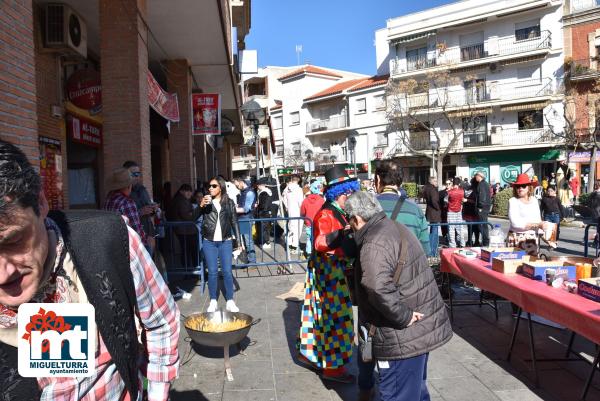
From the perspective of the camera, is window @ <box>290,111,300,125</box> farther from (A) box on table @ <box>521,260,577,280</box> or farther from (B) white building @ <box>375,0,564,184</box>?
(A) box on table @ <box>521,260,577,280</box>

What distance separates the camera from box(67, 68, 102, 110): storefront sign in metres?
8.30

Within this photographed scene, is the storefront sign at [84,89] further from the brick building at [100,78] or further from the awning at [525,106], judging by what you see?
the awning at [525,106]

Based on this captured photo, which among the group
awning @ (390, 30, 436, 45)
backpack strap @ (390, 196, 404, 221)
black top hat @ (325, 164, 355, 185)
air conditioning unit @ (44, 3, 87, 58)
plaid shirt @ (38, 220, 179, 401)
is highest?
awning @ (390, 30, 436, 45)

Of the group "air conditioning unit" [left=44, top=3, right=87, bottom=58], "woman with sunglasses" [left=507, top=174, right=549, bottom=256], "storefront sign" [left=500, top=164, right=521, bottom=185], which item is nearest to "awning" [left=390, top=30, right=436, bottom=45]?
"storefront sign" [left=500, top=164, right=521, bottom=185]

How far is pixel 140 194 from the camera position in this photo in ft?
20.8

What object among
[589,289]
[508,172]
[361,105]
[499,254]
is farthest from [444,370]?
[361,105]

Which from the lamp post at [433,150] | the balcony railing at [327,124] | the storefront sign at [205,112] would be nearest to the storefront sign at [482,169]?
the lamp post at [433,150]

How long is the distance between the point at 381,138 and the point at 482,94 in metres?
10.5

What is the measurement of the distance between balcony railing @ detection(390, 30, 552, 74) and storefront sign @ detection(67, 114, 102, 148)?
1309 inches

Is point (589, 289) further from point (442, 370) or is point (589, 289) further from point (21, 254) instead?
point (21, 254)

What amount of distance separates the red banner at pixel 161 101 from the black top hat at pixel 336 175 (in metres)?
4.81

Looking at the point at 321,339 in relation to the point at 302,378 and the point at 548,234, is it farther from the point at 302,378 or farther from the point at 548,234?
the point at 548,234

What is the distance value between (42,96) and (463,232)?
9322 millimetres

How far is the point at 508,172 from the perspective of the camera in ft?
117
